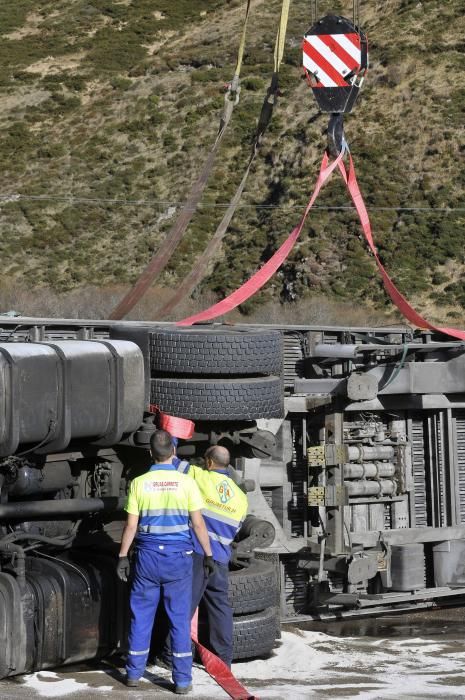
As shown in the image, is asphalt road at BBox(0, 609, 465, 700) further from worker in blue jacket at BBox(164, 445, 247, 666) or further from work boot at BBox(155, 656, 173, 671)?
worker in blue jacket at BBox(164, 445, 247, 666)

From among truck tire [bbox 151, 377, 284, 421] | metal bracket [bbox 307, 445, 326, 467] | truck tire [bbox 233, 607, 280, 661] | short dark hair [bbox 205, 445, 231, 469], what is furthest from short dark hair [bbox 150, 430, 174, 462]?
metal bracket [bbox 307, 445, 326, 467]

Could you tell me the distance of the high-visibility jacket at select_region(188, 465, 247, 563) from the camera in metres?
6.54

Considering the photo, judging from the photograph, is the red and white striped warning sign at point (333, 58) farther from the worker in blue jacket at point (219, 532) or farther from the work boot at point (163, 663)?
the work boot at point (163, 663)

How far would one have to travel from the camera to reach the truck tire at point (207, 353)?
718 centimetres

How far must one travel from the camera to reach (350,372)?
8.99m

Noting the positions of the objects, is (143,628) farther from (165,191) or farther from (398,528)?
(165,191)

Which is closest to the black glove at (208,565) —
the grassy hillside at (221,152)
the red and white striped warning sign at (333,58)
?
the red and white striped warning sign at (333,58)

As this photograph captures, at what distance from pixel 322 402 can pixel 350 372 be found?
353 mm

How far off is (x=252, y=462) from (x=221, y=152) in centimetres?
3004

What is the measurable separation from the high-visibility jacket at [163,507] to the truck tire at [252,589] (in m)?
1.05

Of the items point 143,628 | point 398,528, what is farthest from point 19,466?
point 398,528

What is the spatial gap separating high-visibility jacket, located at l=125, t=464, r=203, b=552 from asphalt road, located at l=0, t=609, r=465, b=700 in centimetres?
79

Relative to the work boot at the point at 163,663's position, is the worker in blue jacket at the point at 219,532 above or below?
above

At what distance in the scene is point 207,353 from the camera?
7.16 m
